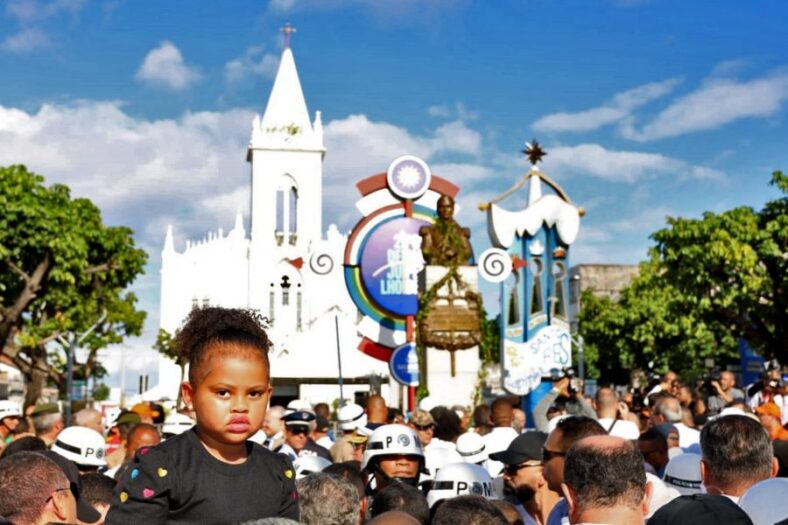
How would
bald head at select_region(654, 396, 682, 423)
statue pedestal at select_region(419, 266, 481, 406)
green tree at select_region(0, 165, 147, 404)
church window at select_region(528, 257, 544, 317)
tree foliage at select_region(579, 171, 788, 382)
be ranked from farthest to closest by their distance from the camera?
tree foliage at select_region(579, 171, 788, 382) → green tree at select_region(0, 165, 147, 404) → church window at select_region(528, 257, 544, 317) → statue pedestal at select_region(419, 266, 481, 406) → bald head at select_region(654, 396, 682, 423)

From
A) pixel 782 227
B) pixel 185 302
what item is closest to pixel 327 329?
pixel 185 302

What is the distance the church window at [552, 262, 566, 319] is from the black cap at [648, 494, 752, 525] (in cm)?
2151

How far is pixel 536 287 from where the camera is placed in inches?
1009

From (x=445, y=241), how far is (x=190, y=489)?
68.7 feet

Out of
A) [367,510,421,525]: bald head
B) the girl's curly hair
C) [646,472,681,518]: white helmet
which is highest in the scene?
the girl's curly hair

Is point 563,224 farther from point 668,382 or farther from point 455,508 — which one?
point 455,508

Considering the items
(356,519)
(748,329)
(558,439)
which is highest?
(748,329)

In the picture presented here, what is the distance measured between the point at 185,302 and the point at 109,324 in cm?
3314

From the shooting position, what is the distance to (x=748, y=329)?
130 ft

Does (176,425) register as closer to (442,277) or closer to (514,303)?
(442,277)

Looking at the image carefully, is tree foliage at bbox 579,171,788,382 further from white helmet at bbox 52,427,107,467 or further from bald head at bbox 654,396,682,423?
white helmet at bbox 52,427,107,467

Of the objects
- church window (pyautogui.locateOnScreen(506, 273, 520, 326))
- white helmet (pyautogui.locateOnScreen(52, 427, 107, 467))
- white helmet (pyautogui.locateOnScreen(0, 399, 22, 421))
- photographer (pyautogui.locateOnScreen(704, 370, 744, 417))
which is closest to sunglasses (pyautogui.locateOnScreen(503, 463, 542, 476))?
white helmet (pyautogui.locateOnScreen(52, 427, 107, 467))

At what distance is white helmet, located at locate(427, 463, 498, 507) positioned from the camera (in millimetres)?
5680

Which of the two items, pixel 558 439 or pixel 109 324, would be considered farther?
pixel 109 324
